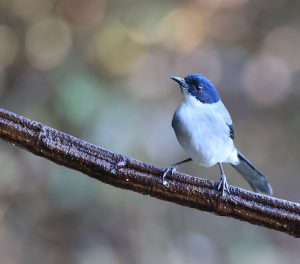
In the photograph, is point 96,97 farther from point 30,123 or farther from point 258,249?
point 30,123

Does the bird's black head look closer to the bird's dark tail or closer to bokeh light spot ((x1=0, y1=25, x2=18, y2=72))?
the bird's dark tail

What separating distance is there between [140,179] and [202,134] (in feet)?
2.65

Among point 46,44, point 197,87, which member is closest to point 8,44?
point 46,44

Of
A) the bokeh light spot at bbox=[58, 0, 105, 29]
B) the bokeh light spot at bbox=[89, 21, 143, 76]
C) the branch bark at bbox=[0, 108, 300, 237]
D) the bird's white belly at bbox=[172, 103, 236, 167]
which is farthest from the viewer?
the bokeh light spot at bbox=[58, 0, 105, 29]

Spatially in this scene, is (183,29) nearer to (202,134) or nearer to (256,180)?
(256,180)

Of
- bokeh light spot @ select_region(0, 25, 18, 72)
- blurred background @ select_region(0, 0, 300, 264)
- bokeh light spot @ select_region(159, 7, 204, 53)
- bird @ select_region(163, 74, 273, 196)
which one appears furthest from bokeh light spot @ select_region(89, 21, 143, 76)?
bird @ select_region(163, 74, 273, 196)

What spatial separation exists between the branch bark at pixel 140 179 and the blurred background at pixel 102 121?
238 centimetres

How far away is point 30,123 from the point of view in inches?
68.6

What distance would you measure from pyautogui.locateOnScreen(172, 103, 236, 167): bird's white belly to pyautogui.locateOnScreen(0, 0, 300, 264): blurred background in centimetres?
160

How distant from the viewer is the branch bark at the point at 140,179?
1.70 m

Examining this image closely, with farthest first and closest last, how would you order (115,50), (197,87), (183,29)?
(183,29) → (115,50) → (197,87)

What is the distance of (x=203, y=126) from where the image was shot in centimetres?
253

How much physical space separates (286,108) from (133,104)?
6.71ft

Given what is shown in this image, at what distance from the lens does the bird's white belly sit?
2449mm
